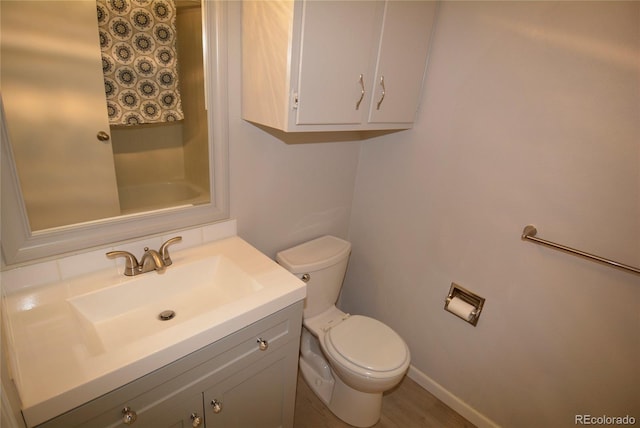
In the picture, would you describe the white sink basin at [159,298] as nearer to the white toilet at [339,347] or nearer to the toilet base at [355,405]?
the white toilet at [339,347]

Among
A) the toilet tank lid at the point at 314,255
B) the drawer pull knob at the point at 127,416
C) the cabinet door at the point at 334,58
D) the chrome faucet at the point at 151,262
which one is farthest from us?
the toilet tank lid at the point at 314,255

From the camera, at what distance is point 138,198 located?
1142 mm

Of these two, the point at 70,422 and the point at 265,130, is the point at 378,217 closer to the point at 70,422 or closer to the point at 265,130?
the point at 265,130

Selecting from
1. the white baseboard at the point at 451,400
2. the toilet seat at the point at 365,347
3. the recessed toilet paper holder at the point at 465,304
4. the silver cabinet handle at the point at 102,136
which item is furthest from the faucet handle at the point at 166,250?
the white baseboard at the point at 451,400

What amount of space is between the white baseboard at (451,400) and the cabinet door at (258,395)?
0.83 m

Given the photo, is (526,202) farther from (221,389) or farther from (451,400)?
(221,389)

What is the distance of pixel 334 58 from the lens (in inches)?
41.6

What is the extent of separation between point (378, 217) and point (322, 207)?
0.33 metres

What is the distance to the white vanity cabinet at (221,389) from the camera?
0.77 meters

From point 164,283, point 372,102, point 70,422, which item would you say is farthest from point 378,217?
point 70,422

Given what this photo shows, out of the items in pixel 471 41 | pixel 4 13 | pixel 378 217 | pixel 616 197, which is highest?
pixel 471 41

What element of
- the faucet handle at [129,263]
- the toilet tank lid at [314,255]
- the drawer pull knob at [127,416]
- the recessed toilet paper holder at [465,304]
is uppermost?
the faucet handle at [129,263]

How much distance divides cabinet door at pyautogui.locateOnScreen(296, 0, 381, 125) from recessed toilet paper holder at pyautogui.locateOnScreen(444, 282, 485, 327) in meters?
0.98

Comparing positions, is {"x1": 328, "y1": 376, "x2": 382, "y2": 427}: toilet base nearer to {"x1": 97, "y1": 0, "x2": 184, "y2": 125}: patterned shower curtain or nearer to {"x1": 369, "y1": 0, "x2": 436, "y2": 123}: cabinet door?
{"x1": 369, "y1": 0, "x2": 436, "y2": 123}: cabinet door
